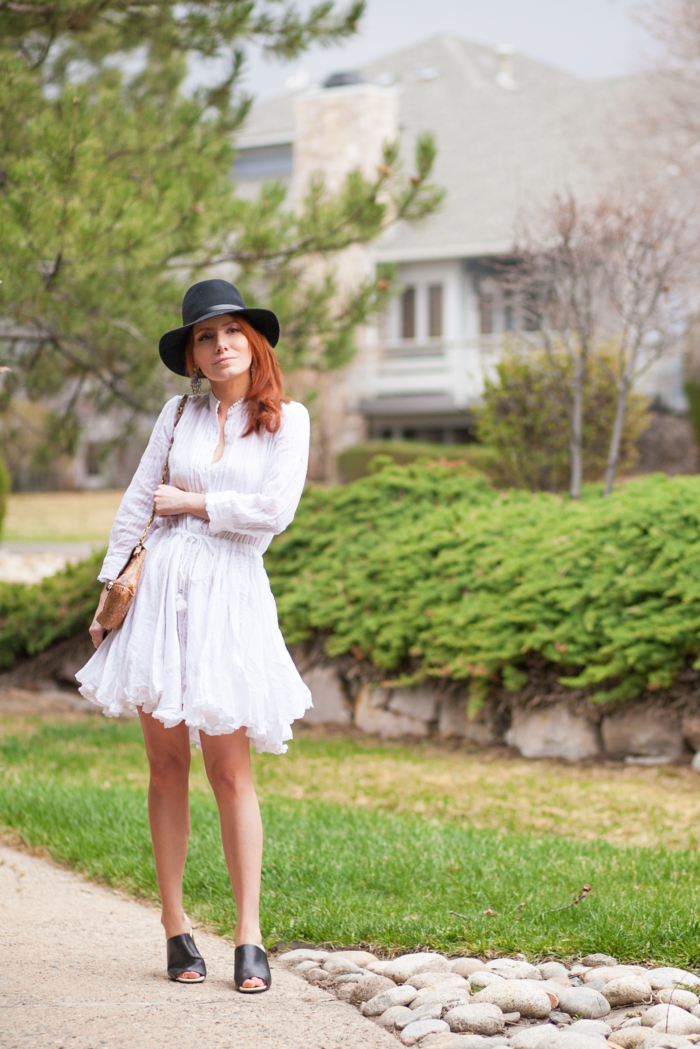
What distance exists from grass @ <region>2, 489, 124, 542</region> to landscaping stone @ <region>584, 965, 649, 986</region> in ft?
54.2

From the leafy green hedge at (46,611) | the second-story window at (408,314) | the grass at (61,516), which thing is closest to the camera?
the leafy green hedge at (46,611)

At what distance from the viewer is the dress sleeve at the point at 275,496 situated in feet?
10.8

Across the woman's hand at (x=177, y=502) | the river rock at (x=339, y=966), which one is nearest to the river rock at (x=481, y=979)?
the river rock at (x=339, y=966)

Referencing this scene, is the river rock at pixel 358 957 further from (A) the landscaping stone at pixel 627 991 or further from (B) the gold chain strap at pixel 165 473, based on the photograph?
(B) the gold chain strap at pixel 165 473

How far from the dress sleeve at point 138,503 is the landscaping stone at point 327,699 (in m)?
4.83

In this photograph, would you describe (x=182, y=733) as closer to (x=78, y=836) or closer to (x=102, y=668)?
(x=102, y=668)

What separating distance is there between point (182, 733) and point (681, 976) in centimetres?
160

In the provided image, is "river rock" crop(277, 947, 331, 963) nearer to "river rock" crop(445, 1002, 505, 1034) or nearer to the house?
"river rock" crop(445, 1002, 505, 1034)

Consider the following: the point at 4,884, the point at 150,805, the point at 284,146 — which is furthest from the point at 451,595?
the point at 284,146

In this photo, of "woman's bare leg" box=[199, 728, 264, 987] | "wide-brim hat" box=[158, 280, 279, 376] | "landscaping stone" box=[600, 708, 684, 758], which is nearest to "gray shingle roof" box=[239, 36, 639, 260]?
"landscaping stone" box=[600, 708, 684, 758]

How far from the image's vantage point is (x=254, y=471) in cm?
341

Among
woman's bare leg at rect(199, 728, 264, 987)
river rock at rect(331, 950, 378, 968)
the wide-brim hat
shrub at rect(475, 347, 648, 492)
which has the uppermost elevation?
shrub at rect(475, 347, 648, 492)

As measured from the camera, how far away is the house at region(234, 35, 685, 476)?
24375 mm

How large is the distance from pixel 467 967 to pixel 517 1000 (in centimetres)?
30
